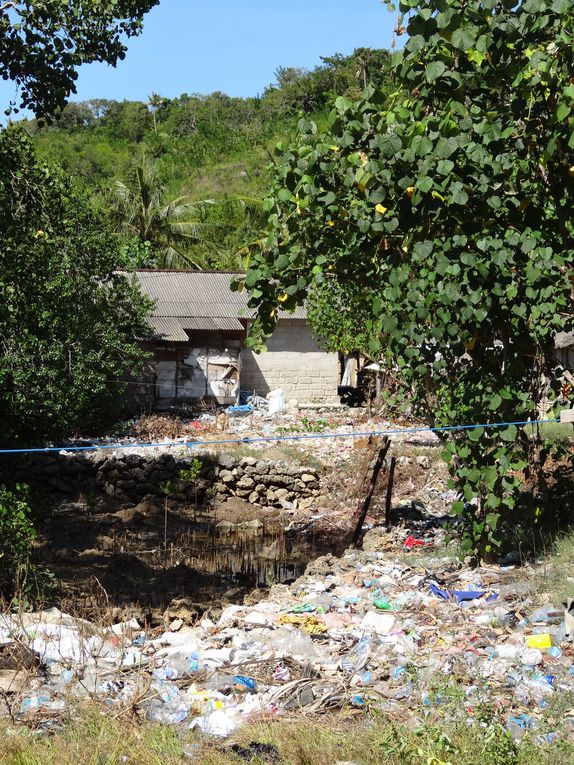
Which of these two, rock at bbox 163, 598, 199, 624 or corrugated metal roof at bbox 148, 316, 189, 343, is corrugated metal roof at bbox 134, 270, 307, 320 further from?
rock at bbox 163, 598, 199, 624

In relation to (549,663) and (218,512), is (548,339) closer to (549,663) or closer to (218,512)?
(549,663)

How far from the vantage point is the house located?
945 inches

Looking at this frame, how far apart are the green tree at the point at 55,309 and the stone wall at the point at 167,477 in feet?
2.99

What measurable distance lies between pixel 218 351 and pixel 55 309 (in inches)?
390

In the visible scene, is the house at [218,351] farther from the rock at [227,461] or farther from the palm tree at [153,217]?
the rock at [227,461]

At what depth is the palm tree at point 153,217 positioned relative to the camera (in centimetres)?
3139

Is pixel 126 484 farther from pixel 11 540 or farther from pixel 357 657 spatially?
pixel 357 657

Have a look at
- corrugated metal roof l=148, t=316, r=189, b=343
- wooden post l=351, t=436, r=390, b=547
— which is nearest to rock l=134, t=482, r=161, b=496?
wooden post l=351, t=436, r=390, b=547

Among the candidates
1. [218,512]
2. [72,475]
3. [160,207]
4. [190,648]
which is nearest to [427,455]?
[218,512]

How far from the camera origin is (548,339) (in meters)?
7.99

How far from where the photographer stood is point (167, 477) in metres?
17.1

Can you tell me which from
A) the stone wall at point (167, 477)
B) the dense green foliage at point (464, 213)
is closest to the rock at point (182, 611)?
the dense green foliage at point (464, 213)

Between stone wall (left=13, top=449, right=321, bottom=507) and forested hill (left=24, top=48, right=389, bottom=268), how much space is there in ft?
51.3

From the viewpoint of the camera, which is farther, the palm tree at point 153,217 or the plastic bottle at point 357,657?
the palm tree at point 153,217
